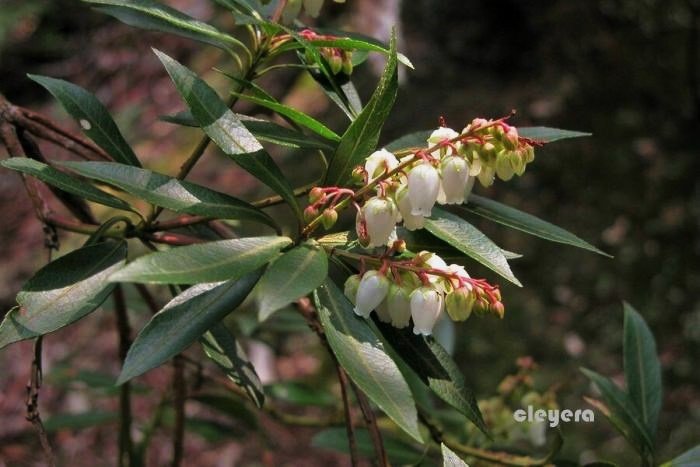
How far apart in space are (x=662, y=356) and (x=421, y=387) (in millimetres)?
1286

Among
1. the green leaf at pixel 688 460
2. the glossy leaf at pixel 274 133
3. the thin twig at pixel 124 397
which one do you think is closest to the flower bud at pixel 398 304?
the glossy leaf at pixel 274 133

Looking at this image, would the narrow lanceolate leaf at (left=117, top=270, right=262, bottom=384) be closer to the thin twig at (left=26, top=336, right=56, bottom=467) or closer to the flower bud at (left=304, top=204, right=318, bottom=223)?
the flower bud at (left=304, top=204, right=318, bottom=223)

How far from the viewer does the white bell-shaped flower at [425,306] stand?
860mm

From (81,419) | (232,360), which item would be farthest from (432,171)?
(81,419)

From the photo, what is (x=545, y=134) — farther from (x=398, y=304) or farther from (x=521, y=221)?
(x=398, y=304)

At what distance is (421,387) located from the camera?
1.51 m

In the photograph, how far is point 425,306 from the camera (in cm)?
86

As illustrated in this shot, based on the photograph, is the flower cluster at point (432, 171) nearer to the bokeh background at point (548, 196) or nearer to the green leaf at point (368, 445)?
the green leaf at point (368, 445)

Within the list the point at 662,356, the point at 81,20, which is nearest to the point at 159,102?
the point at 81,20

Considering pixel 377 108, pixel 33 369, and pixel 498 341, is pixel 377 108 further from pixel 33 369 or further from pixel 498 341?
pixel 498 341

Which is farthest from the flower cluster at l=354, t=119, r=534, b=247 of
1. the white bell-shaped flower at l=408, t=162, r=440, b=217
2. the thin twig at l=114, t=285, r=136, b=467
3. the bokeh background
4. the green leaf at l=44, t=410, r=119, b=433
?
the green leaf at l=44, t=410, r=119, b=433

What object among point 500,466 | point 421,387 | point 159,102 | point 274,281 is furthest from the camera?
point 159,102

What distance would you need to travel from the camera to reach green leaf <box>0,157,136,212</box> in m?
0.87

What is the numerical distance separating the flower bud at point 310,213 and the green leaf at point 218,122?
0.08 ft
